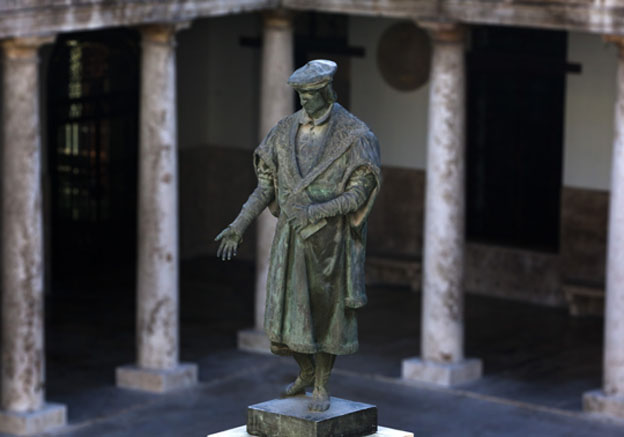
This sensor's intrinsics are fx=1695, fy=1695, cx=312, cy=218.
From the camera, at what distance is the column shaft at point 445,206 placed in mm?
16578

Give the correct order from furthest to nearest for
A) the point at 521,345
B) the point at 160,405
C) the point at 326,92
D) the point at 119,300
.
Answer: the point at 119,300 < the point at 521,345 < the point at 160,405 < the point at 326,92

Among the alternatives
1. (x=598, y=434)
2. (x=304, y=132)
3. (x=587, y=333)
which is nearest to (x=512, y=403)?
(x=598, y=434)

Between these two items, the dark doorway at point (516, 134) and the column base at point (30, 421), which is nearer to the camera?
the column base at point (30, 421)

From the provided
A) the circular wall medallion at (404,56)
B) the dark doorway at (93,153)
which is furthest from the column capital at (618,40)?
the dark doorway at (93,153)

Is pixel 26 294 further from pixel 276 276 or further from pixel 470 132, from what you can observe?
pixel 470 132

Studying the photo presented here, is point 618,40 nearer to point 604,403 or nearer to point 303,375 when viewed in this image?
point 604,403

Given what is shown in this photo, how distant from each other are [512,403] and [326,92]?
7.58 metres

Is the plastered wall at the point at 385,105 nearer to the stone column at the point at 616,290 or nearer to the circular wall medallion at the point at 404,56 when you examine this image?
the circular wall medallion at the point at 404,56

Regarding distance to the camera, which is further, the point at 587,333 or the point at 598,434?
the point at 587,333

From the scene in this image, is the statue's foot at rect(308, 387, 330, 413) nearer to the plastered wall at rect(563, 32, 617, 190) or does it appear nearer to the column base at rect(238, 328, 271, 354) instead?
the column base at rect(238, 328, 271, 354)

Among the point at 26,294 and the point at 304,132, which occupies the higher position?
the point at 304,132

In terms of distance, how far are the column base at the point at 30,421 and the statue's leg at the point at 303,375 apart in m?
5.87

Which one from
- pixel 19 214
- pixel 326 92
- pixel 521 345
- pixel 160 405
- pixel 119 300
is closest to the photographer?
pixel 326 92

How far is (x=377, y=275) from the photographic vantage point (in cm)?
2158
